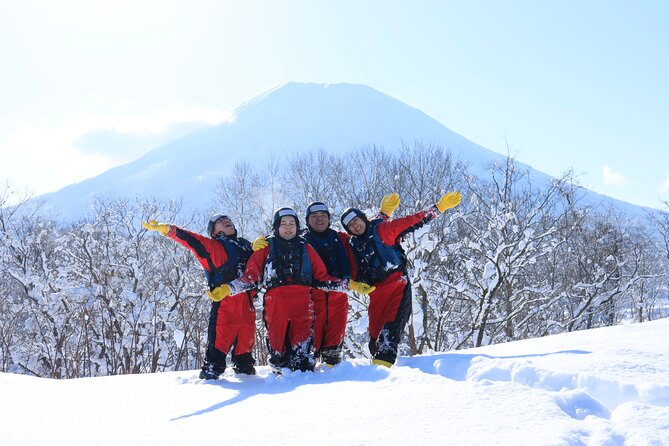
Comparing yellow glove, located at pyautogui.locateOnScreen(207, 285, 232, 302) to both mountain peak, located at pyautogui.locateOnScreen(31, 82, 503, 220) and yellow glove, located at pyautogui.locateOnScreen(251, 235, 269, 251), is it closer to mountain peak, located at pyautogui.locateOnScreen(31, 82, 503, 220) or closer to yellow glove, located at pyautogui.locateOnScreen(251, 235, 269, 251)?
yellow glove, located at pyautogui.locateOnScreen(251, 235, 269, 251)

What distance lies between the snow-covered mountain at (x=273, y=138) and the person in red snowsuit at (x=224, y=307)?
72148 mm

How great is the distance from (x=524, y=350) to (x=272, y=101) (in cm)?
15100

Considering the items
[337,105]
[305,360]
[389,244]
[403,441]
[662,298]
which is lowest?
[662,298]

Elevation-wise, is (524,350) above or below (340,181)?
below

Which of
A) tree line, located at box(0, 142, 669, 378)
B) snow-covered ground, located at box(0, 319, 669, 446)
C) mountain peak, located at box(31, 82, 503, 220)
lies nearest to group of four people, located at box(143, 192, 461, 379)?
snow-covered ground, located at box(0, 319, 669, 446)

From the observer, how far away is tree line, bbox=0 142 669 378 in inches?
359

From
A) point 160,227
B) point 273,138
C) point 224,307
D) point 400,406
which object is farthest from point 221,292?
Answer: point 273,138

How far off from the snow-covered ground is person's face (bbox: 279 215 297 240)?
1.14 metres

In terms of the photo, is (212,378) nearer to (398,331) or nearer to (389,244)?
(398,331)

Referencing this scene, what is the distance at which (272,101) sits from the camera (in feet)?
486

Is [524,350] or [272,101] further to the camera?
[272,101]

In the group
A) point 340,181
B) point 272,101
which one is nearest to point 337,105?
point 272,101

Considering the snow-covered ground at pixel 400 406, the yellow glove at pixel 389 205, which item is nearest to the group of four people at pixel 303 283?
the yellow glove at pixel 389 205

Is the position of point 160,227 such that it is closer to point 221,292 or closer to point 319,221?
point 221,292
